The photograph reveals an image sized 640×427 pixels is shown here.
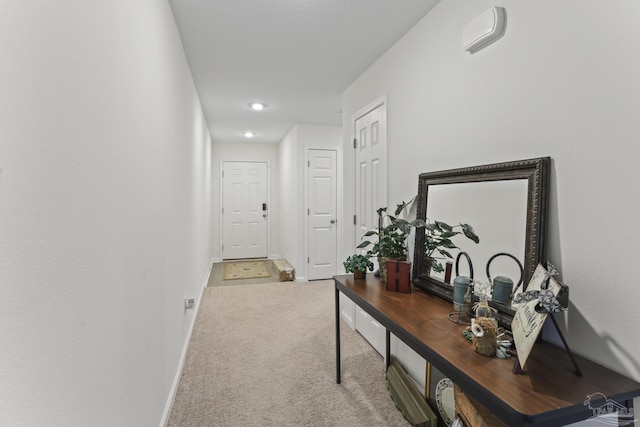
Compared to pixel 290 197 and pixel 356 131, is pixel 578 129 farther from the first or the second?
pixel 290 197

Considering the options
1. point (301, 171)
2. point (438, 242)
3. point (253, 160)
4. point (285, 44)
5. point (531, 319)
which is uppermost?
point (285, 44)

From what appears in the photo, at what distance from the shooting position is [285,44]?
2.41 m

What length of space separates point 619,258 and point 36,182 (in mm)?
1590

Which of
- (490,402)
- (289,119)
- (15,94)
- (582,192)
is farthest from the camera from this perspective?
(289,119)

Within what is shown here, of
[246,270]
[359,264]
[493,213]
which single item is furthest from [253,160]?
[493,213]

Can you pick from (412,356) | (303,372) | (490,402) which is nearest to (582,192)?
(490,402)

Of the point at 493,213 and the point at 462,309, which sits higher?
the point at 493,213

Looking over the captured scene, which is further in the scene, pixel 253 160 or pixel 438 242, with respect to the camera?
pixel 253 160

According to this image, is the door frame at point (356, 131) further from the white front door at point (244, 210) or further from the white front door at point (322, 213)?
the white front door at point (244, 210)

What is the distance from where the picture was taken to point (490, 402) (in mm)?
909

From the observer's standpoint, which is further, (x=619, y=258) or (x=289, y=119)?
(x=289, y=119)

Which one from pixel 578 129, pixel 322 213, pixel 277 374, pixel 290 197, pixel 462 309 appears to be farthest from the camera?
pixel 290 197

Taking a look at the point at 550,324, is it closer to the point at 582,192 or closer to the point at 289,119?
the point at 582,192
